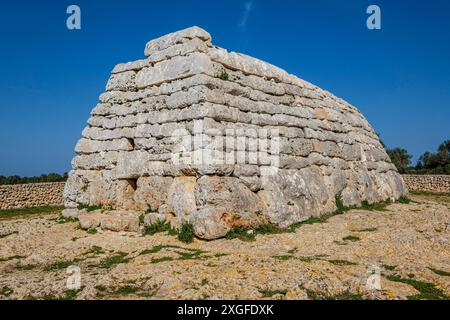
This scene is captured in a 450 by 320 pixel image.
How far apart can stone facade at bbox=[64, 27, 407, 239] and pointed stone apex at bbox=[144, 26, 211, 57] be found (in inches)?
1.3

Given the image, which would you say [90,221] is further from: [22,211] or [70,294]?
[22,211]

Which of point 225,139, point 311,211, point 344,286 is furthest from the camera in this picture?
point 311,211

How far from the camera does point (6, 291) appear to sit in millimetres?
→ 5543

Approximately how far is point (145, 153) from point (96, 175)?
229 cm

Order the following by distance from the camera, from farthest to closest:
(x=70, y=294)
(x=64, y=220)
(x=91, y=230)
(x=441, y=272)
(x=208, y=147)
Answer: (x=64, y=220), (x=91, y=230), (x=208, y=147), (x=441, y=272), (x=70, y=294)

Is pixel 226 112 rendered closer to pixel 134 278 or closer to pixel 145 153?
pixel 145 153

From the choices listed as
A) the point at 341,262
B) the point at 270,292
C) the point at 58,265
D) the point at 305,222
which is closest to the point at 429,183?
the point at 305,222

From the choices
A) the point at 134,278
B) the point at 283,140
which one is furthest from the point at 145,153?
the point at 134,278

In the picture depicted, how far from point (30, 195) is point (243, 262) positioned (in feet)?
54.1

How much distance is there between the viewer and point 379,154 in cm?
1672

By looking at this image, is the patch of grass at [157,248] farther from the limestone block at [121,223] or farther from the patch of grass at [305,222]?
the patch of grass at [305,222]

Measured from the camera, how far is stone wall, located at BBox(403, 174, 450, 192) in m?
24.9

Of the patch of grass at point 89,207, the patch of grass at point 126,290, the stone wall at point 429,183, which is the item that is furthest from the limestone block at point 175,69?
the stone wall at point 429,183

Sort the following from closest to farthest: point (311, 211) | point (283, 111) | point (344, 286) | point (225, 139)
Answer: point (344, 286)
point (225, 139)
point (311, 211)
point (283, 111)
